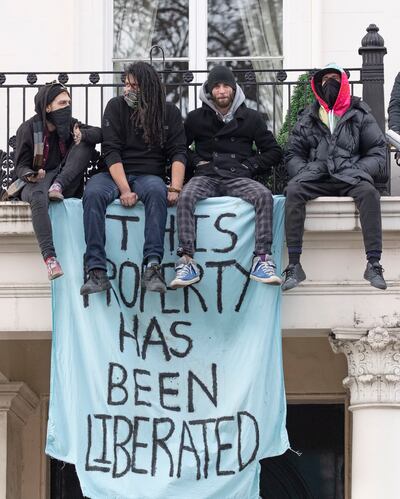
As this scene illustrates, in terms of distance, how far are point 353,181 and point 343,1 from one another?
2.89 meters

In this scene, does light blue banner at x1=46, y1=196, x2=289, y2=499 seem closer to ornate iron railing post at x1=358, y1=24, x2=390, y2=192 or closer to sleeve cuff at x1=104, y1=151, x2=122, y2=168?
sleeve cuff at x1=104, y1=151, x2=122, y2=168

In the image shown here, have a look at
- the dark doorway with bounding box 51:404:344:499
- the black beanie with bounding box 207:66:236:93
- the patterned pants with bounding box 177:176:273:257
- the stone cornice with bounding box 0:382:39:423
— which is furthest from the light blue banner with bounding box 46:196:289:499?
the dark doorway with bounding box 51:404:344:499

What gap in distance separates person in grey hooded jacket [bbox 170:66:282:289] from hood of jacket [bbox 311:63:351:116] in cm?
55

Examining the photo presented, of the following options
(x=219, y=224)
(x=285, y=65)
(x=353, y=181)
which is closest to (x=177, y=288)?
(x=219, y=224)

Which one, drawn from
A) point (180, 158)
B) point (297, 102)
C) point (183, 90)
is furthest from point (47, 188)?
point (183, 90)

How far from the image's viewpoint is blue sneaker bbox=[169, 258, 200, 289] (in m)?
16.8

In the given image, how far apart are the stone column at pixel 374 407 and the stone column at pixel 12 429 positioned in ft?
13.3

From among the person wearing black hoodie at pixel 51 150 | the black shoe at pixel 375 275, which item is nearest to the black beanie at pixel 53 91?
the person wearing black hoodie at pixel 51 150

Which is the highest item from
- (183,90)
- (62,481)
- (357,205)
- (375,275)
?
(183,90)

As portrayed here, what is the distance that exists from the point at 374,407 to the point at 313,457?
3.64 metres

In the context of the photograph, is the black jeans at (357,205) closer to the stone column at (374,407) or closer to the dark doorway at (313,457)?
the stone column at (374,407)

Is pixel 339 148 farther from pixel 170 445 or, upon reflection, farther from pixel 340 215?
pixel 170 445

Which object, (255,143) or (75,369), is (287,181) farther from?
(75,369)

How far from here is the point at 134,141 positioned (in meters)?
17.3
